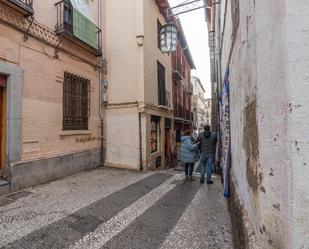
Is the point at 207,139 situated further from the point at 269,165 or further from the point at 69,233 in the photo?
the point at 269,165

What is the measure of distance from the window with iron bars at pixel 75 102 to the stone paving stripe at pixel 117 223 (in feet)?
12.8

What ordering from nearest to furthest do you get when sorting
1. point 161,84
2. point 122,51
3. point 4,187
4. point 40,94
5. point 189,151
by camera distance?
point 4,187
point 40,94
point 189,151
point 122,51
point 161,84

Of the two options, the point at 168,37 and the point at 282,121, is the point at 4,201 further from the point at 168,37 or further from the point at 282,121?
the point at 168,37

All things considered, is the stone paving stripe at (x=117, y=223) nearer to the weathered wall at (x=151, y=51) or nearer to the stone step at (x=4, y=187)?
the stone step at (x=4, y=187)

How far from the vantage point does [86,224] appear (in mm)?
4074

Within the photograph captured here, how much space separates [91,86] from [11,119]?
3952 mm

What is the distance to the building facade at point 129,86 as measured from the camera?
387 inches

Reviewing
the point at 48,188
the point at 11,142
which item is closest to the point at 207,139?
the point at 48,188

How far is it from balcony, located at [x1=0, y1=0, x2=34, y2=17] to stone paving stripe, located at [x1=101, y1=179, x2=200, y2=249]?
5.55m

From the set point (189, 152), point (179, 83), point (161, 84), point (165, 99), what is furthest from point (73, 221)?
point (179, 83)

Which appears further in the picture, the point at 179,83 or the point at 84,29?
the point at 179,83

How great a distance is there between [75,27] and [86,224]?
644cm

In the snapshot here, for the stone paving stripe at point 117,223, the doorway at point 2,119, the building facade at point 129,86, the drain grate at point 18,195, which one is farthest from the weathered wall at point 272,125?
the building facade at point 129,86

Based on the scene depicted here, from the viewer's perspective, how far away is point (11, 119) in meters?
5.93
